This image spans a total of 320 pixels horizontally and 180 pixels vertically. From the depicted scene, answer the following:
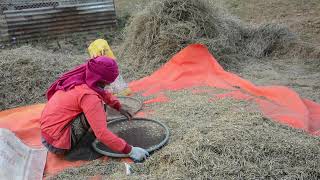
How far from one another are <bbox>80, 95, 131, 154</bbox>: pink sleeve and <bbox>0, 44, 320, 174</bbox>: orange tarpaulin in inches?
17.3

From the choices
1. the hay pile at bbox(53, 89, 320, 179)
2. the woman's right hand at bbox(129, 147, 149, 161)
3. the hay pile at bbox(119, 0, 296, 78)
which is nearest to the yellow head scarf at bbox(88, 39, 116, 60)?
the hay pile at bbox(119, 0, 296, 78)

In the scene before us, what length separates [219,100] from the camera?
457 centimetres

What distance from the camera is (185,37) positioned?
628 centimetres

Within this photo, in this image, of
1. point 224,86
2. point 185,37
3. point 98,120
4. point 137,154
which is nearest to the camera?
point 98,120

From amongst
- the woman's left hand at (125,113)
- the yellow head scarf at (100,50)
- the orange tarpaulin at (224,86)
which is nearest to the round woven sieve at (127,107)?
the woman's left hand at (125,113)

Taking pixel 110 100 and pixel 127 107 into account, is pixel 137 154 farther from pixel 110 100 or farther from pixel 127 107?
pixel 127 107

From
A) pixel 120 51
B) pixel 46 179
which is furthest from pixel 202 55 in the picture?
pixel 46 179

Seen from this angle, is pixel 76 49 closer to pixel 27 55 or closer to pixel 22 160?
pixel 27 55

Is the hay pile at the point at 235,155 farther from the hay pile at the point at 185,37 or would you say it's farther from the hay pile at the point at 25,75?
the hay pile at the point at 185,37

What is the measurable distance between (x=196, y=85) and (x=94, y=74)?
6.62 feet

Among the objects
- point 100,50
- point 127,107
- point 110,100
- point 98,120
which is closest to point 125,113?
point 110,100

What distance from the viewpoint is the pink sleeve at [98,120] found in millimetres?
3283

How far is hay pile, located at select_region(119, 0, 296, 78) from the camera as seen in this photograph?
6301mm

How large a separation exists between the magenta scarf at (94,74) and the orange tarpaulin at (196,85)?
631 mm
